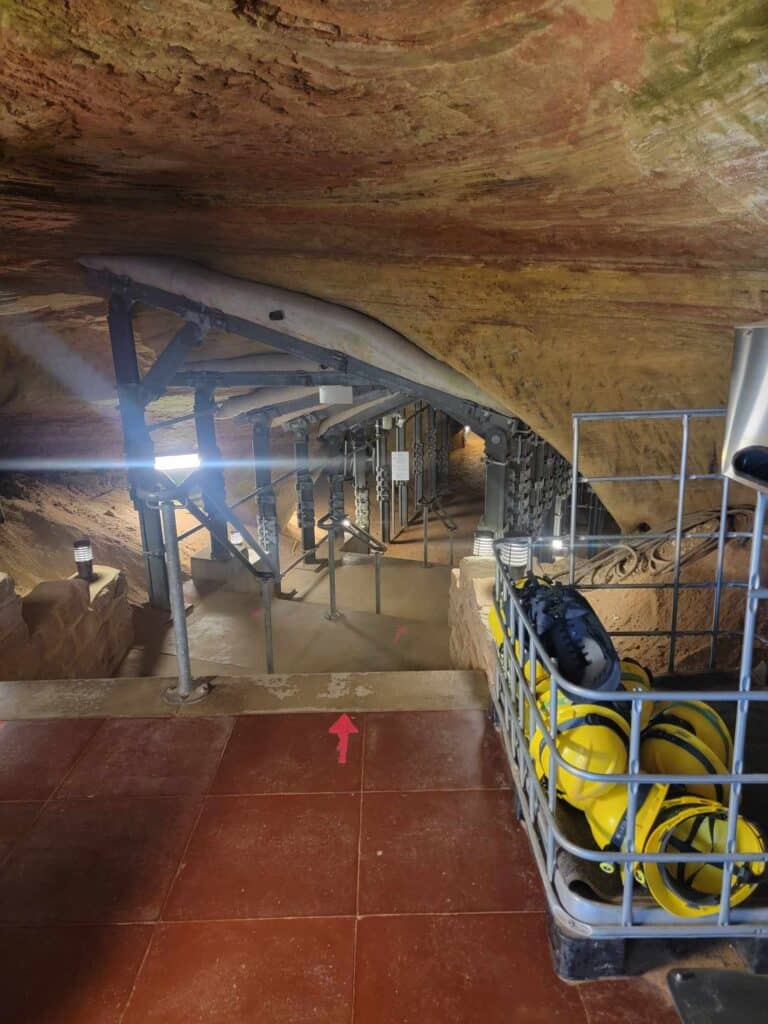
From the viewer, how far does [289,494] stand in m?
17.7

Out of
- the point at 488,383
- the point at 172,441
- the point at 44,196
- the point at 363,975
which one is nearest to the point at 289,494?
the point at 172,441

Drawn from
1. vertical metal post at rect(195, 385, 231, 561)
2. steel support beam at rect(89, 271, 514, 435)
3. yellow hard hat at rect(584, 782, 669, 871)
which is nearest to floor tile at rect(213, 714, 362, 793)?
yellow hard hat at rect(584, 782, 669, 871)

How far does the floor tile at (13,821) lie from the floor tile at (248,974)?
35.9 inches

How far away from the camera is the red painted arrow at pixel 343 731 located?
10.3ft

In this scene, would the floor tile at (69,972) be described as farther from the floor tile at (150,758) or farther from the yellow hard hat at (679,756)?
the yellow hard hat at (679,756)

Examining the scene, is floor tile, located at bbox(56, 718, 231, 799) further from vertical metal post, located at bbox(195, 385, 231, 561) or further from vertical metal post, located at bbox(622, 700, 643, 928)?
vertical metal post, located at bbox(195, 385, 231, 561)

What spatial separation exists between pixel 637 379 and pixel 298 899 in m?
5.39

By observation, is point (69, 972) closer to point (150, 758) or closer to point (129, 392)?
point (150, 758)

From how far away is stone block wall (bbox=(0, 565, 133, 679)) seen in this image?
243 inches

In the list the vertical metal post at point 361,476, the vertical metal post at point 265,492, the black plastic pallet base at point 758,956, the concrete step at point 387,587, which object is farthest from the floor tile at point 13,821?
the vertical metal post at point 361,476

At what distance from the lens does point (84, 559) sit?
329 inches

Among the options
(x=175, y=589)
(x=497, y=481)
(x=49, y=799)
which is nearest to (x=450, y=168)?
(x=175, y=589)

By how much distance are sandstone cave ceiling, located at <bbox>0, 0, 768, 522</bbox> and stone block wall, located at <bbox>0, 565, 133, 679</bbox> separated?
142 inches

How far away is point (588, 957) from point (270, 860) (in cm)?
123
